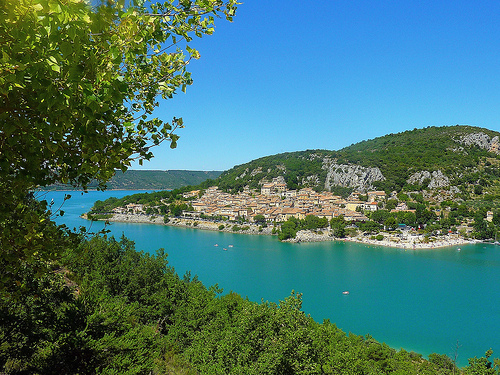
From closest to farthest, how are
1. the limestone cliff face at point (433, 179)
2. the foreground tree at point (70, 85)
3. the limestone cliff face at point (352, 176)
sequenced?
the foreground tree at point (70, 85) → the limestone cliff face at point (433, 179) → the limestone cliff face at point (352, 176)

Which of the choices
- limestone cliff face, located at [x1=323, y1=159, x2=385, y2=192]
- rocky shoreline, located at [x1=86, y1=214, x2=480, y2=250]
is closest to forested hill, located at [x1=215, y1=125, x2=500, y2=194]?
limestone cliff face, located at [x1=323, y1=159, x2=385, y2=192]

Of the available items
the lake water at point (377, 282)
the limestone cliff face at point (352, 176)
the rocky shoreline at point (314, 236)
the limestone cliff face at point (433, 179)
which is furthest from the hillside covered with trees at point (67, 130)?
the limestone cliff face at point (352, 176)

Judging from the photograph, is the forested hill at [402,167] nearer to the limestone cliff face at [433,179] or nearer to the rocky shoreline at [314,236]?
the limestone cliff face at [433,179]

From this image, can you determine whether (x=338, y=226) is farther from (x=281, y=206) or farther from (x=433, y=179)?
(x=433, y=179)

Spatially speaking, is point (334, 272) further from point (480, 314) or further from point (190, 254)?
point (190, 254)

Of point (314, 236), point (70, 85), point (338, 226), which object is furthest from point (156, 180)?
point (70, 85)

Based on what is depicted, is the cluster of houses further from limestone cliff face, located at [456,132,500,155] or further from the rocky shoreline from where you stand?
limestone cliff face, located at [456,132,500,155]
